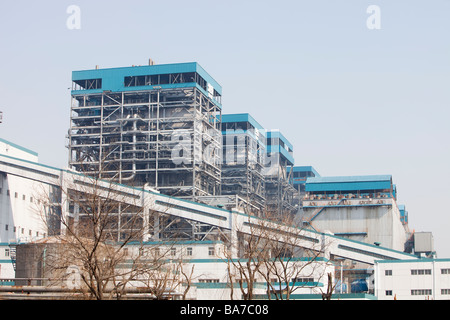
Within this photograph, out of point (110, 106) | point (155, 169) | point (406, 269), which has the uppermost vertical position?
point (110, 106)

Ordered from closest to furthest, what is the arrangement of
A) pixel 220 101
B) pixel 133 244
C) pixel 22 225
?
pixel 133 244, pixel 22 225, pixel 220 101

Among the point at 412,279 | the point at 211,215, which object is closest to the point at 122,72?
the point at 211,215

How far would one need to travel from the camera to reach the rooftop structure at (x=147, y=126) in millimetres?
110875

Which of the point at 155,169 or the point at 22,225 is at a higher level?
the point at 155,169

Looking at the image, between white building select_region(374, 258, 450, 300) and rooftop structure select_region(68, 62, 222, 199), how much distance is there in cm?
3818

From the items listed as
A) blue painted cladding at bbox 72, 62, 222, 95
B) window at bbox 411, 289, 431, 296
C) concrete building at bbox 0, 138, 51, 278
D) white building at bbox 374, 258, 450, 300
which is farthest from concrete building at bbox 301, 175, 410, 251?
concrete building at bbox 0, 138, 51, 278

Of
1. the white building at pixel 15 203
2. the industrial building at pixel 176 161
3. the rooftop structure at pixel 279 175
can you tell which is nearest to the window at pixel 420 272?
the industrial building at pixel 176 161

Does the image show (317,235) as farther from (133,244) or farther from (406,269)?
(133,244)

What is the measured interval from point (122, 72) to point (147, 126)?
35.2ft
